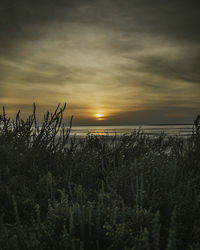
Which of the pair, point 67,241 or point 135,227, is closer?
point 67,241

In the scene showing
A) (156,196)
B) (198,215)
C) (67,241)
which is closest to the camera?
(67,241)

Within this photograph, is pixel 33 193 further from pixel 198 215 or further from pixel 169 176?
pixel 198 215

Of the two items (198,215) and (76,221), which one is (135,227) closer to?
(76,221)

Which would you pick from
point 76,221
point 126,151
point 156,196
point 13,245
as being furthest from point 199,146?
point 13,245

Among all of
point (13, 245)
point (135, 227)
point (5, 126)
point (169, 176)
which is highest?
point (5, 126)

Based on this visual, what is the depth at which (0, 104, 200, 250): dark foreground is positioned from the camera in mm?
2299

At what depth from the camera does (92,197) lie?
3619 millimetres

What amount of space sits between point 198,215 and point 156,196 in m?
0.44

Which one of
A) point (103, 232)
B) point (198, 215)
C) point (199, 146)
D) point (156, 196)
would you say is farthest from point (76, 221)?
point (199, 146)

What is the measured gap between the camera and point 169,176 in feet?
10.7

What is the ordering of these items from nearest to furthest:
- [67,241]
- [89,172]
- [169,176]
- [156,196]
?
[67,241]
[156,196]
[169,176]
[89,172]

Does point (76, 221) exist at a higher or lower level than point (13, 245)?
higher

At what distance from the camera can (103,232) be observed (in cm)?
240

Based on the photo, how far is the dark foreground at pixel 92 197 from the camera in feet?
7.54
